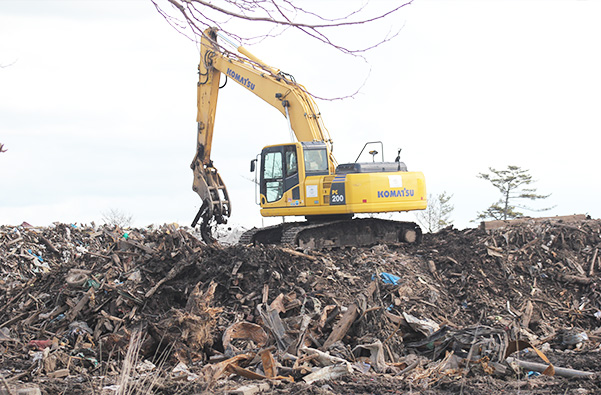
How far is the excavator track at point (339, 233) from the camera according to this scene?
48.1 ft

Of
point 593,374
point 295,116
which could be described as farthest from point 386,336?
point 295,116

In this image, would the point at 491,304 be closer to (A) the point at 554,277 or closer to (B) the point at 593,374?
(A) the point at 554,277

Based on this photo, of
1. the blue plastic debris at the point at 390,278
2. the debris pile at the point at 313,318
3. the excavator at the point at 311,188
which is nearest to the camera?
the debris pile at the point at 313,318

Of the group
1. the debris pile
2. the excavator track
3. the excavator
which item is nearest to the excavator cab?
the excavator

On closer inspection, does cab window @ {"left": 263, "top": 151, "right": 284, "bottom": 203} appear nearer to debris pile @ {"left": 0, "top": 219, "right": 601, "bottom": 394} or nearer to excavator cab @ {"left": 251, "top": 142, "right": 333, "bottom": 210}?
excavator cab @ {"left": 251, "top": 142, "right": 333, "bottom": 210}

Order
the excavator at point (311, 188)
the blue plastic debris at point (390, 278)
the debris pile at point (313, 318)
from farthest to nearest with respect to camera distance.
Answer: the excavator at point (311, 188) → the blue plastic debris at point (390, 278) → the debris pile at point (313, 318)

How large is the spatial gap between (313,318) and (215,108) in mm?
9136

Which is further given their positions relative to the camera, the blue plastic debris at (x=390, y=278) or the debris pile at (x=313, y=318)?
the blue plastic debris at (x=390, y=278)

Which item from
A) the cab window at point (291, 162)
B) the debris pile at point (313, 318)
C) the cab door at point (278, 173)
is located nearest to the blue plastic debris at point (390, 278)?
Result: the debris pile at point (313, 318)

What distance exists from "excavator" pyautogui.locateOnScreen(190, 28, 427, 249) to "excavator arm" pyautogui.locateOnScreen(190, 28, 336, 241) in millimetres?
27

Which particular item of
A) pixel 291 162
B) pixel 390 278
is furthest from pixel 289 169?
A: pixel 390 278

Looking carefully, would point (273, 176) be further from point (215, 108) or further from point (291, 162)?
point (215, 108)

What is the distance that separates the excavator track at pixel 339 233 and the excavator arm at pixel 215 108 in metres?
1.31

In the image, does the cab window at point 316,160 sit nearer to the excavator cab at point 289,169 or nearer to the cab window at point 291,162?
the excavator cab at point 289,169
